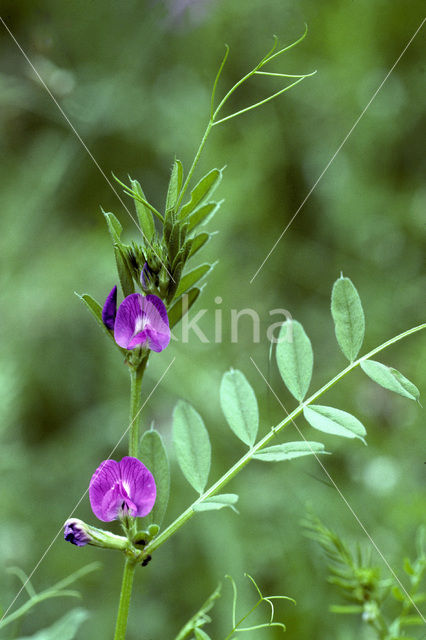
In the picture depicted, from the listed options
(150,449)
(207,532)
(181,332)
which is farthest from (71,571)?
(150,449)

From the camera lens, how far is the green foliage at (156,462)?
0.37 meters

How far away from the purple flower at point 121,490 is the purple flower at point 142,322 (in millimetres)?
65

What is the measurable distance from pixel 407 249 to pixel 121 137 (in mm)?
724

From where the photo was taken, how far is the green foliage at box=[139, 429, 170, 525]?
37 cm

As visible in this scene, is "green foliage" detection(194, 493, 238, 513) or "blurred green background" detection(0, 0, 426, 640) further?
"blurred green background" detection(0, 0, 426, 640)

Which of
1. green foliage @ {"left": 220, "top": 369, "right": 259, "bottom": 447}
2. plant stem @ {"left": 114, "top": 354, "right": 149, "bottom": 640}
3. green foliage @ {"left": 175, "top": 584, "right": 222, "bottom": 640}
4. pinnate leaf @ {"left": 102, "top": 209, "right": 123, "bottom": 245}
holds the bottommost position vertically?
green foliage @ {"left": 175, "top": 584, "right": 222, "bottom": 640}

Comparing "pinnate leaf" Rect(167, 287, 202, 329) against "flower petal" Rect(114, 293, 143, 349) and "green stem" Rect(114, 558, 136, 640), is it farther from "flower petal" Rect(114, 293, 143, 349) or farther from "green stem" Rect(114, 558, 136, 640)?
"green stem" Rect(114, 558, 136, 640)

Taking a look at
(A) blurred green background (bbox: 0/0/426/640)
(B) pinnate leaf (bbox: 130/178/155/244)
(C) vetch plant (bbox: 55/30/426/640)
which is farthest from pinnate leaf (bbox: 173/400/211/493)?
(A) blurred green background (bbox: 0/0/426/640)

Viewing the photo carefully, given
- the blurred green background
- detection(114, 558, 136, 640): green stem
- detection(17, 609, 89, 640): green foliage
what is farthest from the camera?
the blurred green background

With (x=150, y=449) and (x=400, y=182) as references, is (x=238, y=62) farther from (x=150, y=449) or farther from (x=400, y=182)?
(x=150, y=449)

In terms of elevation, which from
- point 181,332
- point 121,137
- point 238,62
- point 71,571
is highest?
point 238,62

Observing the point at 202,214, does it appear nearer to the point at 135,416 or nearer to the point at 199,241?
the point at 199,241

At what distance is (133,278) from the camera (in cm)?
37

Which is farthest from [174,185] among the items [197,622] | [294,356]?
[197,622]
